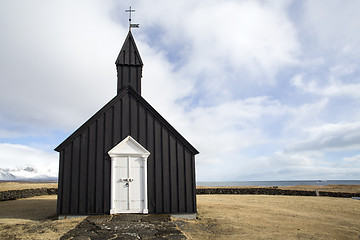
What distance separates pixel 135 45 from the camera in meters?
13.9

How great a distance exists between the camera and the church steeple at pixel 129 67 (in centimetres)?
1312

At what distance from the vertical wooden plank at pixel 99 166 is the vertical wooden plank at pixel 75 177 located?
81 centimetres

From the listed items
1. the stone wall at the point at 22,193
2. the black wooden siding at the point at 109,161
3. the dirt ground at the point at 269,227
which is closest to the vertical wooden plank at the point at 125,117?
the black wooden siding at the point at 109,161

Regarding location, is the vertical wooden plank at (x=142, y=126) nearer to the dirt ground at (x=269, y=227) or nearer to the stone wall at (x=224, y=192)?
the dirt ground at (x=269, y=227)

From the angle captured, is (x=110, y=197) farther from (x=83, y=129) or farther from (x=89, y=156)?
(x=83, y=129)

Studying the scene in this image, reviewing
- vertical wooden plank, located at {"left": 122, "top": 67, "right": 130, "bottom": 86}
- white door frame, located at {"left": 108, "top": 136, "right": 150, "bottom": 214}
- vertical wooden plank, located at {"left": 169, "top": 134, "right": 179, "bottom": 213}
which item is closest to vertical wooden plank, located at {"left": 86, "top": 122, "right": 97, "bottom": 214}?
white door frame, located at {"left": 108, "top": 136, "right": 150, "bottom": 214}

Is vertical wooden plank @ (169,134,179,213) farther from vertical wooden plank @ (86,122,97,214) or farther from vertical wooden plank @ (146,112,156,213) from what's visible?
vertical wooden plank @ (86,122,97,214)

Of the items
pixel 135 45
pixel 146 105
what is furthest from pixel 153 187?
pixel 135 45

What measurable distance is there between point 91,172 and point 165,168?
319cm

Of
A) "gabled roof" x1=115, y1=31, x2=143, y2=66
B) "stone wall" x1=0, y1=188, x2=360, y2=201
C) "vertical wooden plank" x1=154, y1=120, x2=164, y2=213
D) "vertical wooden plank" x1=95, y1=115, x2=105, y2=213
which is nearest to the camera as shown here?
"vertical wooden plank" x1=95, y1=115, x2=105, y2=213

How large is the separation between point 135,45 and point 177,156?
6.56m

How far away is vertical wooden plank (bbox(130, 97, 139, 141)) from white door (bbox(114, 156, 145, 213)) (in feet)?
3.48

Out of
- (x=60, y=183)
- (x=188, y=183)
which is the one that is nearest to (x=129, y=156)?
(x=188, y=183)

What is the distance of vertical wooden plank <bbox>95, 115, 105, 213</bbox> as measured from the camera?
35.6 feet
